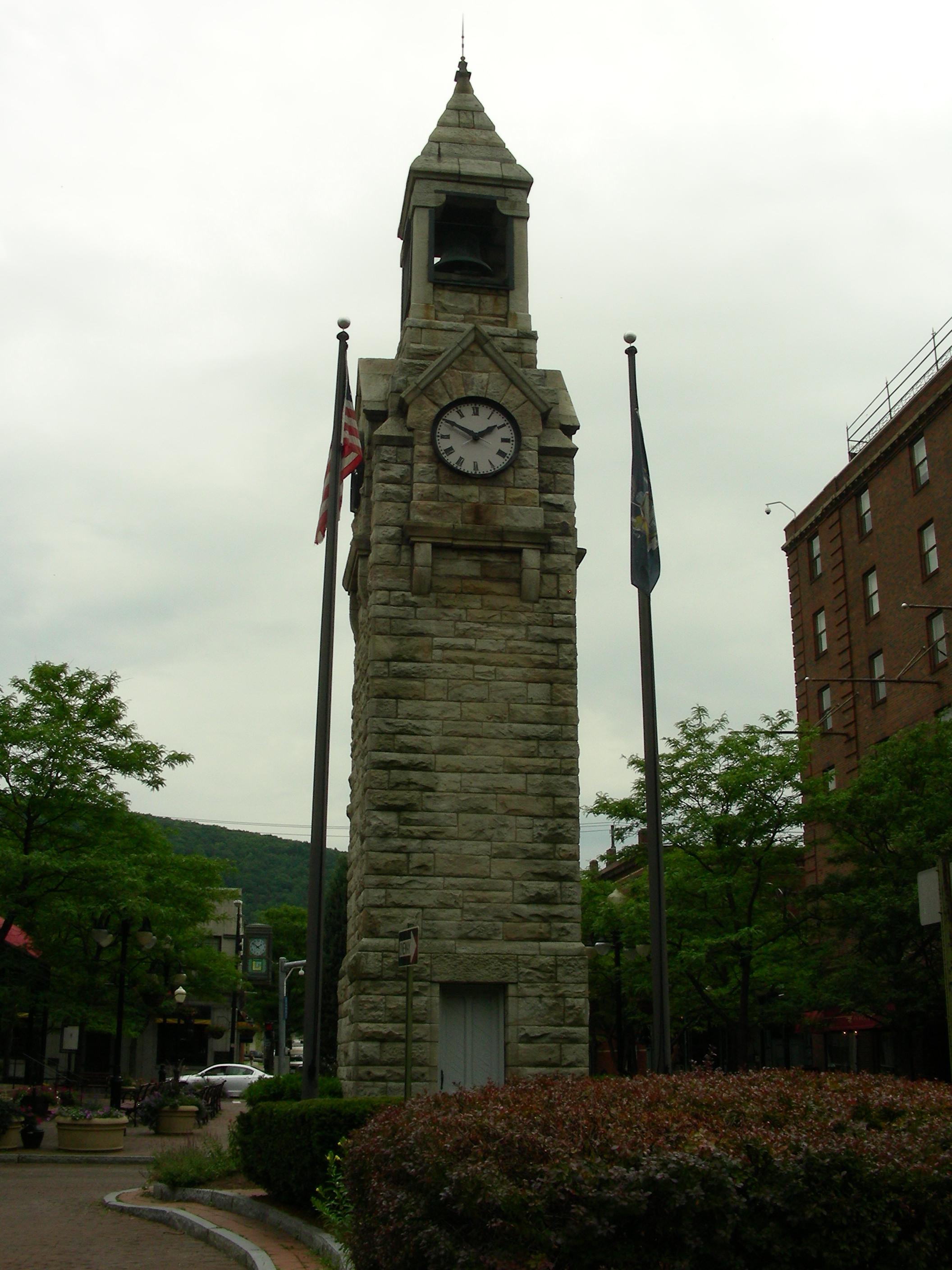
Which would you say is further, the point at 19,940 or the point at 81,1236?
the point at 19,940

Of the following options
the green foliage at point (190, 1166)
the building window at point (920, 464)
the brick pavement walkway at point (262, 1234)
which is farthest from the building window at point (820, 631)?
the brick pavement walkway at point (262, 1234)

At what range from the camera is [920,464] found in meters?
36.1

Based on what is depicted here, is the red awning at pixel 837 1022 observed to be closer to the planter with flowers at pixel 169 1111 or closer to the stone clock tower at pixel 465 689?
the stone clock tower at pixel 465 689

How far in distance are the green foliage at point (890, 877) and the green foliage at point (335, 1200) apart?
48.9ft

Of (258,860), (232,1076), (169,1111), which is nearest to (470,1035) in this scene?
(169,1111)

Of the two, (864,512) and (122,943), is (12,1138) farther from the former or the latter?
(864,512)

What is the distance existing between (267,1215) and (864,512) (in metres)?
31.4

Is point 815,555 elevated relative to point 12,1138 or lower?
elevated

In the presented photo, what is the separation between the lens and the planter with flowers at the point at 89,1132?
23391 millimetres

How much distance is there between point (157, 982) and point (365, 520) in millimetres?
24635

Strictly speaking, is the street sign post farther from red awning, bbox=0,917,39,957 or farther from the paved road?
red awning, bbox=0,917,39,957

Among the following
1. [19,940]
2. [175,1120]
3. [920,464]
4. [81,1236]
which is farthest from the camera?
[920,464]

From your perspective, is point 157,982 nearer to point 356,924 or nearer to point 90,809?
point 90,809

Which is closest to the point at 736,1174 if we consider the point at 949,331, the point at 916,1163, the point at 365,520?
the point at 916,1163
